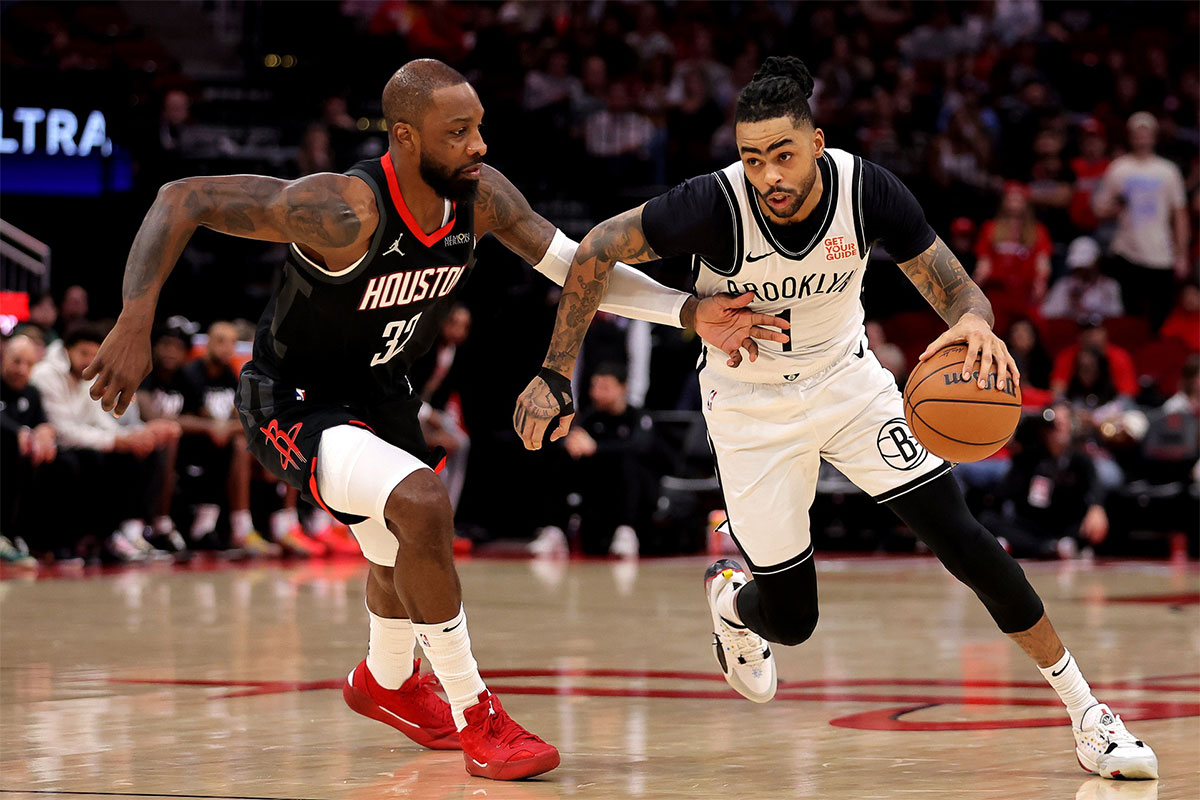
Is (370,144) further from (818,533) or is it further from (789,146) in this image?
(789,146)

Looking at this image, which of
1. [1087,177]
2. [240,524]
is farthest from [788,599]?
[1087,177]

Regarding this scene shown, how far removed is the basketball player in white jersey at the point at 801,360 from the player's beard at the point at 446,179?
422mm

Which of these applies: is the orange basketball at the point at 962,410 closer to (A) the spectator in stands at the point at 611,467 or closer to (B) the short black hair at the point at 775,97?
(B) the short black hair at the point at 775,97

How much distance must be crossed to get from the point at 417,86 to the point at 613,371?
27.5 ft

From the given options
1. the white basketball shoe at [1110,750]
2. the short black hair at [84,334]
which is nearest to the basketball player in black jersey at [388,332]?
the white basketball shoe at [1110,750]

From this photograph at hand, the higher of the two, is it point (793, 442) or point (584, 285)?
point (584, 285)

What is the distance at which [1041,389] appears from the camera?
13617mm

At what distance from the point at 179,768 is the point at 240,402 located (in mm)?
1148

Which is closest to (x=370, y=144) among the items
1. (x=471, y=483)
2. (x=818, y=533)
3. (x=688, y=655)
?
(x=471, y=483)

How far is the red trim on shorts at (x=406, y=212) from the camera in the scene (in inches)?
181

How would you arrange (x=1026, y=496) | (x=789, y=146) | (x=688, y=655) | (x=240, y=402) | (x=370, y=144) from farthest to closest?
(x=370, y=144), (x=1026, y=496), (x=688, y=655), (x=240, y=402), (x=789, y=146)

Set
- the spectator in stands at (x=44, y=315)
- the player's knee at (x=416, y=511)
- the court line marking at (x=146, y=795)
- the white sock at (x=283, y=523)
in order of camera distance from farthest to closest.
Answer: the spectator in stands at (x=44, y=315) → the white sock at (x=283, y=523) → the player's knee at (x=416, y=511) → the court line marking at (x=146, y=795)

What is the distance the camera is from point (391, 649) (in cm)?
496

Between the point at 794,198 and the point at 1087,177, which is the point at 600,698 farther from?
the point at 1087,177
